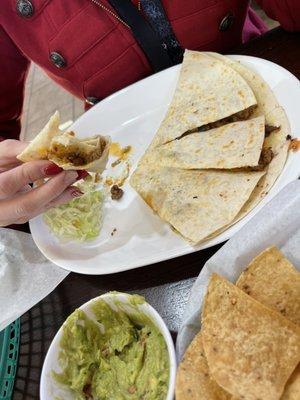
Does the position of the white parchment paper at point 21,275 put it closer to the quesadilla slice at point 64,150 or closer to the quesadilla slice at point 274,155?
the quesadilla slice at point 64,150

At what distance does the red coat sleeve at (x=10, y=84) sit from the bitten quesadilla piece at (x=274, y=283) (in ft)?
4.48

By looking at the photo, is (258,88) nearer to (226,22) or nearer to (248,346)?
(226,22)

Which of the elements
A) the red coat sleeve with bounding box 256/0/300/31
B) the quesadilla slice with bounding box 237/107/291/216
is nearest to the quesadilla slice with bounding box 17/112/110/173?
the quesadilla slice with bounding box 237/107/291/216

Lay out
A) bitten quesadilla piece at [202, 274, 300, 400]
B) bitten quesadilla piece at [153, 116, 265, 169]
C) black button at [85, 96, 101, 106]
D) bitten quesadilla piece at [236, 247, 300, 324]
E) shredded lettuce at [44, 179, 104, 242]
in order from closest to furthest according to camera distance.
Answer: bitten quesadilla piece at [202, 274, 300, 400]
bitten quesadilla piece at [236, 247, 300, 324]
bitten quesadilla piece at [153, 116, 265, 169]
shredded lettuce at [44, 179, 104, 242]
black button at [85, 96, 101, 106]

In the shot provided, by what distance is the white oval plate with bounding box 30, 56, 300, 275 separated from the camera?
1369 mm

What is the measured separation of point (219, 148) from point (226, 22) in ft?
1.58

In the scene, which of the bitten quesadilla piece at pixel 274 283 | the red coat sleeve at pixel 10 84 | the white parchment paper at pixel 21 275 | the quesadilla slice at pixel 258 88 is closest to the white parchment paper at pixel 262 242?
the bitten quesadilla piece at pixel 274 283

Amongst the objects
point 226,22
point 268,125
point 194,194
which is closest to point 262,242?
point 194,194

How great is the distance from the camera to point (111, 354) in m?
1.20

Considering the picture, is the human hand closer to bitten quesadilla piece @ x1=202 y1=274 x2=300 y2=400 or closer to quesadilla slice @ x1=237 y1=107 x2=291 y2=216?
quesadilla slice @ x1=237 y1=107 x2=291 y2=216

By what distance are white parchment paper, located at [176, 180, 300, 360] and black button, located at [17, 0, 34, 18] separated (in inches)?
41.2

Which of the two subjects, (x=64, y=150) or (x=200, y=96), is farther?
(x=200, y=96)

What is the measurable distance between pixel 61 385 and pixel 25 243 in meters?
0.66

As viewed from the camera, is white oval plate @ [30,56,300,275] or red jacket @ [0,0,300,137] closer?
white oval plate @ [30,56,300,275]
